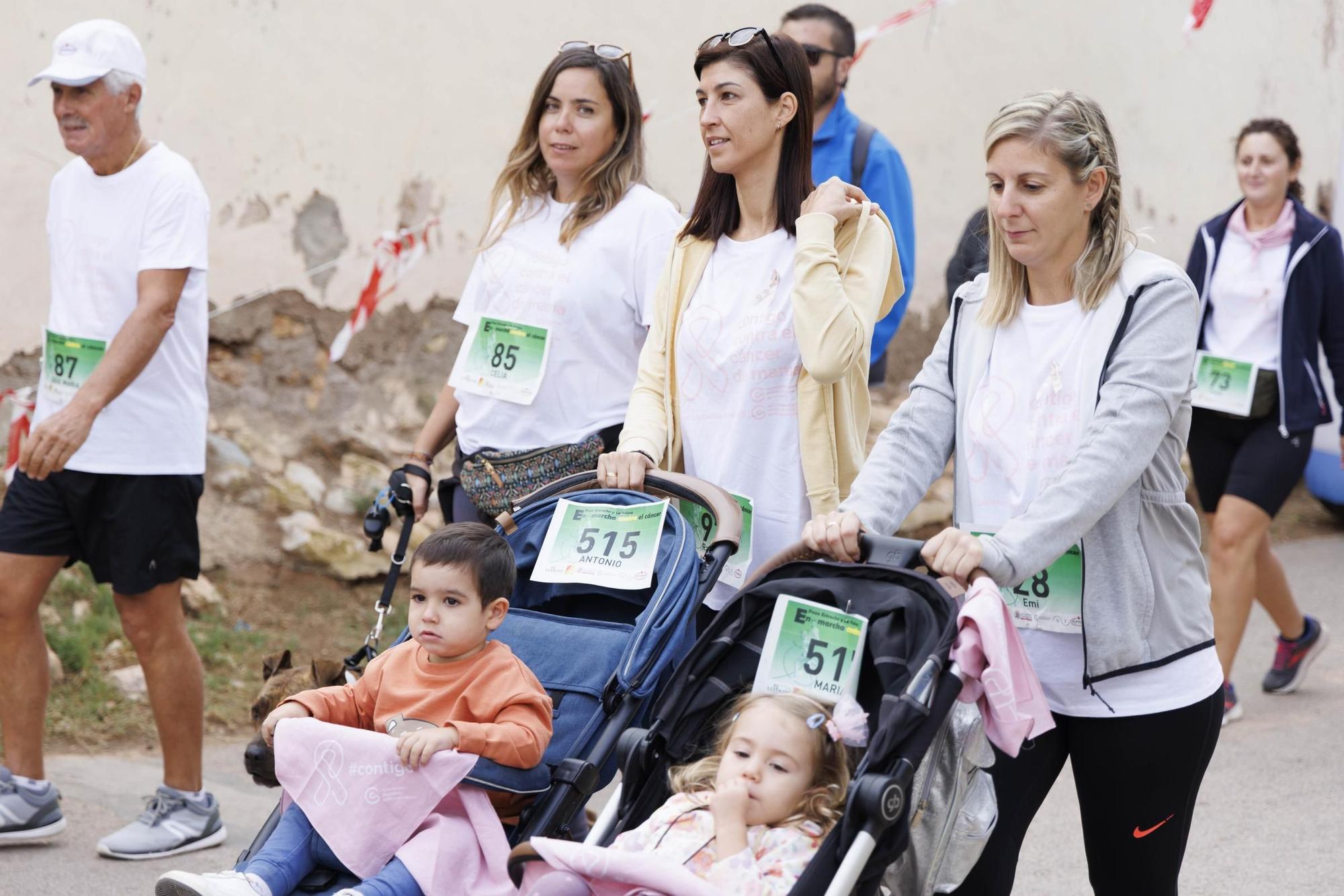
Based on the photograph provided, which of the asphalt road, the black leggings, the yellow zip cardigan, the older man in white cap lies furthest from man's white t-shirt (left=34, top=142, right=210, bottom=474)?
the black leggings

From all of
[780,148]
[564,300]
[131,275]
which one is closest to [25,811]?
[131,275]

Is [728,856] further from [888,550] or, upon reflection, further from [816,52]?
[816,52]

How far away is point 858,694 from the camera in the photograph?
2.74 metres

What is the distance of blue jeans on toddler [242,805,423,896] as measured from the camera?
2.64 meters

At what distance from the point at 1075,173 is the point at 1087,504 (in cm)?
57

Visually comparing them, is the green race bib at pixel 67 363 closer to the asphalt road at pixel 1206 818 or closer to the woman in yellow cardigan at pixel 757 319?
the asphalt road at pixel 1206 818

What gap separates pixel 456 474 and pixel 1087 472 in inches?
77.7

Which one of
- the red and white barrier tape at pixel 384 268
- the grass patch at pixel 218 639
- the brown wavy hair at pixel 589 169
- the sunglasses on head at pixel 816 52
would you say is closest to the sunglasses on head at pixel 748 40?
the brown wavy hair at pixel 589 169

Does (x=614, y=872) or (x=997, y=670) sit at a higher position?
(x=997, y=670)

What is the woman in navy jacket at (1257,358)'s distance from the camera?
16.9ft

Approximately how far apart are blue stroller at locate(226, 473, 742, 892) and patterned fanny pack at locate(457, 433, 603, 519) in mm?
325

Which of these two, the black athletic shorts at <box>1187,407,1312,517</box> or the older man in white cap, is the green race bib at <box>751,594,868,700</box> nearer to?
the older man in white cap

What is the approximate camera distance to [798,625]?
107 inches

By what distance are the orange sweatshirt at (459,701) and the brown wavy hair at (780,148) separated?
3.83 feet
